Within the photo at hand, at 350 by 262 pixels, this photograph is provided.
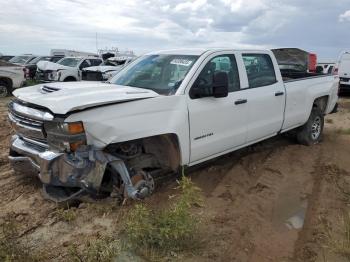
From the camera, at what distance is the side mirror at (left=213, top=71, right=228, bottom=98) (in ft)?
16.6

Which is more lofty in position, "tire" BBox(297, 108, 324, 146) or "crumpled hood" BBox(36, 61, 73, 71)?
"crumpled hood" BBox(36, 61, 73, 71)

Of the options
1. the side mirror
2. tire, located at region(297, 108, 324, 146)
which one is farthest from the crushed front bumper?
tire, located at region(297, 108, 324, 146)

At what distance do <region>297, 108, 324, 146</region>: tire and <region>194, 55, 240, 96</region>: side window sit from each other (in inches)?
103

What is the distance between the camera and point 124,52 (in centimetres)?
3219

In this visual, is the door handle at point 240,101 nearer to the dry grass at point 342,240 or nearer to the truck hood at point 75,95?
the truck hood at point 75,95

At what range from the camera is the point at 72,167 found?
4.34 meters

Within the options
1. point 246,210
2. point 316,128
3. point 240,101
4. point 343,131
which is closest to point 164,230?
point 246,210

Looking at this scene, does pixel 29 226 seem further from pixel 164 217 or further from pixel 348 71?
pixel 348 71

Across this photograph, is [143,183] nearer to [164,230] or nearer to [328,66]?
[164,230]

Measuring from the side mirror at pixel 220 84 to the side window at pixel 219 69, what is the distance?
0.10 metres

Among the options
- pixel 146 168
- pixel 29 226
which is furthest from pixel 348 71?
pixel 29 226

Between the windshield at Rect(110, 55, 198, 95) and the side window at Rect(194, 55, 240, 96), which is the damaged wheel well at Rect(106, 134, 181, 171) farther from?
the side window at Rect(194, 55, 240, 96)

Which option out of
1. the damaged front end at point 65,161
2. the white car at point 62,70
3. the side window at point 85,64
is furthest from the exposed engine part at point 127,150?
the side window at point 85,64

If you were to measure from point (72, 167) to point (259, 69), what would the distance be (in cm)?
341
